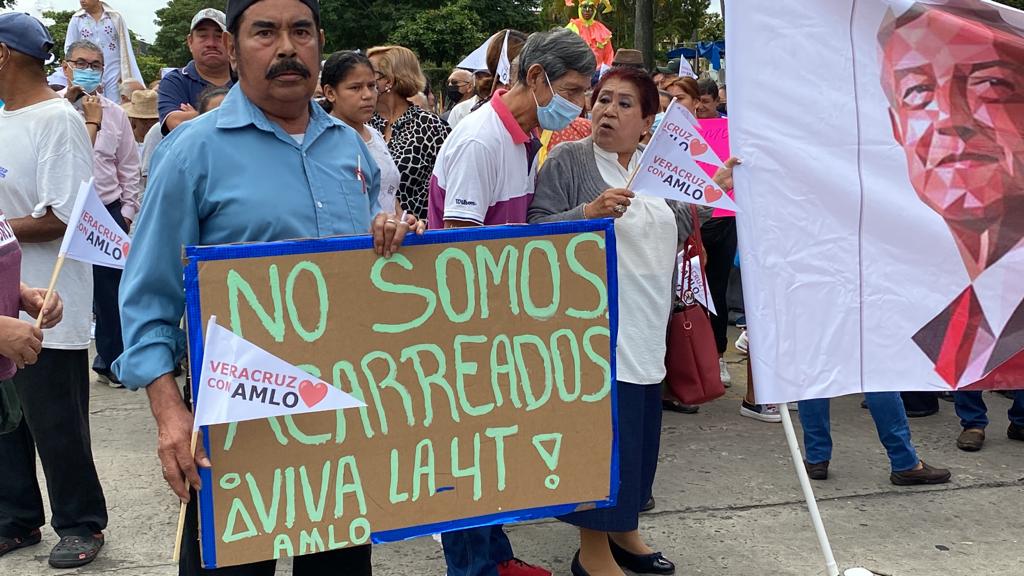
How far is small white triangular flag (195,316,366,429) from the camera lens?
7.20 ft

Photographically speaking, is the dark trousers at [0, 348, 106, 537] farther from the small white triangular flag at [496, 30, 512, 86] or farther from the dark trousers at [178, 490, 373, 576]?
the small white triangular flag at [496, 30, 512, 86]

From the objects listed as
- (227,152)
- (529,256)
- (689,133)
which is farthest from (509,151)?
(227,152)

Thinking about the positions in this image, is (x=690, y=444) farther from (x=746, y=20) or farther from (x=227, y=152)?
(x=227, y=152)

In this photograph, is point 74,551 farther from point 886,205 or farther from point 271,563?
point 886,205

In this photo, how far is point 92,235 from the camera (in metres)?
A: 3.31

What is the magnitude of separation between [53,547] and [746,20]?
11.3ft

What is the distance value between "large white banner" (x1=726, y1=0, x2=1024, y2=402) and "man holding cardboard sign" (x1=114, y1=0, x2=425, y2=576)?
1.41 meters

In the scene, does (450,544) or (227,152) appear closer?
(227,152)

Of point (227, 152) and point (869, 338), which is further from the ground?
point (227, 152)

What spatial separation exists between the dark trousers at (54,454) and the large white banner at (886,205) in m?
2.69

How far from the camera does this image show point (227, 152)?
2408 mm

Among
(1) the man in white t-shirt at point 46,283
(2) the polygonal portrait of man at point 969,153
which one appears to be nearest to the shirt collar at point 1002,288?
(2) the polygonal portrait of man at point 969,153

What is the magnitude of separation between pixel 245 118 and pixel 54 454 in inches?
88.3

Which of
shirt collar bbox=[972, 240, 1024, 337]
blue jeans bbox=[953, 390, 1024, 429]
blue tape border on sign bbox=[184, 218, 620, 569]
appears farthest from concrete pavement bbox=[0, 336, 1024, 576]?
blue tape border on sign bbox=[184, 218, 620, 569]
